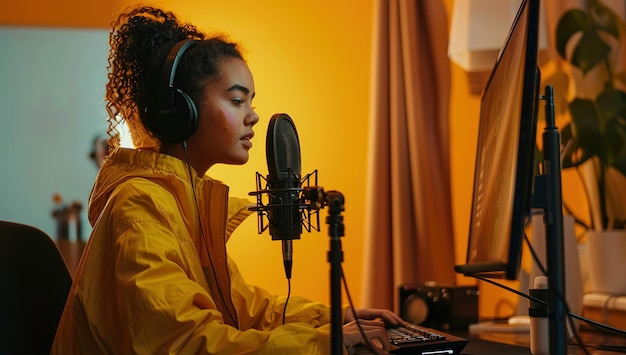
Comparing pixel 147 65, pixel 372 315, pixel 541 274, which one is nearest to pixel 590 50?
pixel 541 274

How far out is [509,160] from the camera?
881mm

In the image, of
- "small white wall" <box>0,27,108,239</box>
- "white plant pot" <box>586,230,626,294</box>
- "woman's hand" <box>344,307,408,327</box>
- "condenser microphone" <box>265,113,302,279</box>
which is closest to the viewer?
"condenser microphone" <box>265,113,302,279</box>

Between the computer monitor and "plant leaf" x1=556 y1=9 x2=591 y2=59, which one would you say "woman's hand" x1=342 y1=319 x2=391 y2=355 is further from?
"plant leaf" x1=556 y1=9 x2=591 y2=59

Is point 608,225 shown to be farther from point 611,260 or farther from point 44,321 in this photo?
point 44,321

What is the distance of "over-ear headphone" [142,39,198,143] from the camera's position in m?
1.26

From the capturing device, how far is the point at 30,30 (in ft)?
9.55

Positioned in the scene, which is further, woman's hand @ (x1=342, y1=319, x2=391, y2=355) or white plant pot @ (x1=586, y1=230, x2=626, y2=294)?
white plant pot @ (x1=586, y1=230, x2=626, y2=294)

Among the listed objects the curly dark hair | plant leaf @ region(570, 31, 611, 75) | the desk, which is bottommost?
the desk

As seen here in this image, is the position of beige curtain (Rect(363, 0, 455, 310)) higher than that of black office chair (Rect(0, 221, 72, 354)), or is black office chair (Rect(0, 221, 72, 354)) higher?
beige curtain (Rect(363, 0, 455, 310))

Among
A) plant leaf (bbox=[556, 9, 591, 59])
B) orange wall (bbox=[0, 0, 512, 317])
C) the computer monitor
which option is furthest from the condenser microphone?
orange wall (bbox=[0, 0, 512, 317])

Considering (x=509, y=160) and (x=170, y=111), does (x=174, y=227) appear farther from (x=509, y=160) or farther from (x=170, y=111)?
(x=509, y=160)

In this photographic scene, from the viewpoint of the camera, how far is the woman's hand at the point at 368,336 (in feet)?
3.46

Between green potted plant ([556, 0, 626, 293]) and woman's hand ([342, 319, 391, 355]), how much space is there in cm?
87

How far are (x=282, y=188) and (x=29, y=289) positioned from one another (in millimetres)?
445
